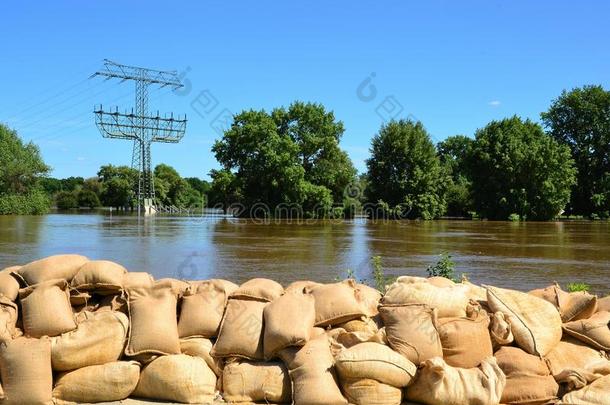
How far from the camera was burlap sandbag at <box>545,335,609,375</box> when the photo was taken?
163 inches

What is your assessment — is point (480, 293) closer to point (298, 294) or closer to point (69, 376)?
point (298, 294)

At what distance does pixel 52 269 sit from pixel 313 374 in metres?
2.15

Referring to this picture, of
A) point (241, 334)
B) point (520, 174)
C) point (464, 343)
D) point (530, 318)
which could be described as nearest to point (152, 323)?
point (241, 334)

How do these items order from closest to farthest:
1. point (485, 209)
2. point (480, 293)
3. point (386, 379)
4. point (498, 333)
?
point (386, 379), point (498, 333), point (480, 293), point (485, 209)

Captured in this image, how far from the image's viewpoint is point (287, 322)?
415cm

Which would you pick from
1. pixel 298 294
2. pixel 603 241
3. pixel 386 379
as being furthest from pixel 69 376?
pixel 603 241

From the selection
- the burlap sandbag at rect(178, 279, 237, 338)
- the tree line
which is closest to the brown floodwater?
the burlap sandbag at rect(178, 279, 237, 338)

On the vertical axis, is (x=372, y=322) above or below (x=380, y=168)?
below

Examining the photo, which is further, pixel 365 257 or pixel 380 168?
pixel 380 168

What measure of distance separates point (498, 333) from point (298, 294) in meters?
1.45

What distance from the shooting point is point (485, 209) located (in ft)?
165

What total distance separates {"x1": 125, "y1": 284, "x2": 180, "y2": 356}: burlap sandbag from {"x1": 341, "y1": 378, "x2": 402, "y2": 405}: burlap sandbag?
126 cm

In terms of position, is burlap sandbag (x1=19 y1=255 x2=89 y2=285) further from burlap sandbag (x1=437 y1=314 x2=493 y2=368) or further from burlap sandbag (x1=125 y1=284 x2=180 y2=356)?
burlap sandbag (x1=437 y1=314 x2=493 y2=368)

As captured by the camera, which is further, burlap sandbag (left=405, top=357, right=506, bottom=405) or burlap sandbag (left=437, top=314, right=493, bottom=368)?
burlap sandbag (left=437, top=314, right=493, bottom=368)
